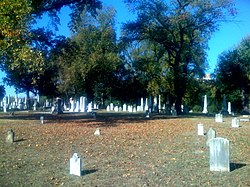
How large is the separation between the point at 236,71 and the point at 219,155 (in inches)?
1911

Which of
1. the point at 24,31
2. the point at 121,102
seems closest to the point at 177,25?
the point at 24,31

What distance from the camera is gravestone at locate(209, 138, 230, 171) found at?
9.06 meters

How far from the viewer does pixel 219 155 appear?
29.9 feet

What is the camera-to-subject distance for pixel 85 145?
43.6 ft

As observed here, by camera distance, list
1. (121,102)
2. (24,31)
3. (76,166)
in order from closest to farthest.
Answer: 1. (76,166)
2. (24,31)
3. (121,102)

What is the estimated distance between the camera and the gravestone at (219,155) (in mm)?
9062

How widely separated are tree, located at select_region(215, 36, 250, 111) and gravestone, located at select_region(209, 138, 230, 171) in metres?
46.5

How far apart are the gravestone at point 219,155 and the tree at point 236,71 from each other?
46.5 meters

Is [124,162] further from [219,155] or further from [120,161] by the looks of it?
[219,155]

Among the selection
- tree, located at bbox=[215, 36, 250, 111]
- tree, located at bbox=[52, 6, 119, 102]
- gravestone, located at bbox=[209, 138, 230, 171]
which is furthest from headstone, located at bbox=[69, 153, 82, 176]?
tree, located at bbox=[215, 36, 250, 111]

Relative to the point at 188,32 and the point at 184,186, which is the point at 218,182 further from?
the point at 188,32

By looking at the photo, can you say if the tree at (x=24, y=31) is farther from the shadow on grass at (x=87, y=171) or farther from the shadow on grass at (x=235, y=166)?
the shadow on grass at (x=235, y=166)

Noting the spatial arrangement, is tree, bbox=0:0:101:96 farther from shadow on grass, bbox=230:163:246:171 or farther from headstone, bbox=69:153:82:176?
shadow on grass, bbox=230:163:246:171

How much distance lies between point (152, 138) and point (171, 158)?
4.68 m
